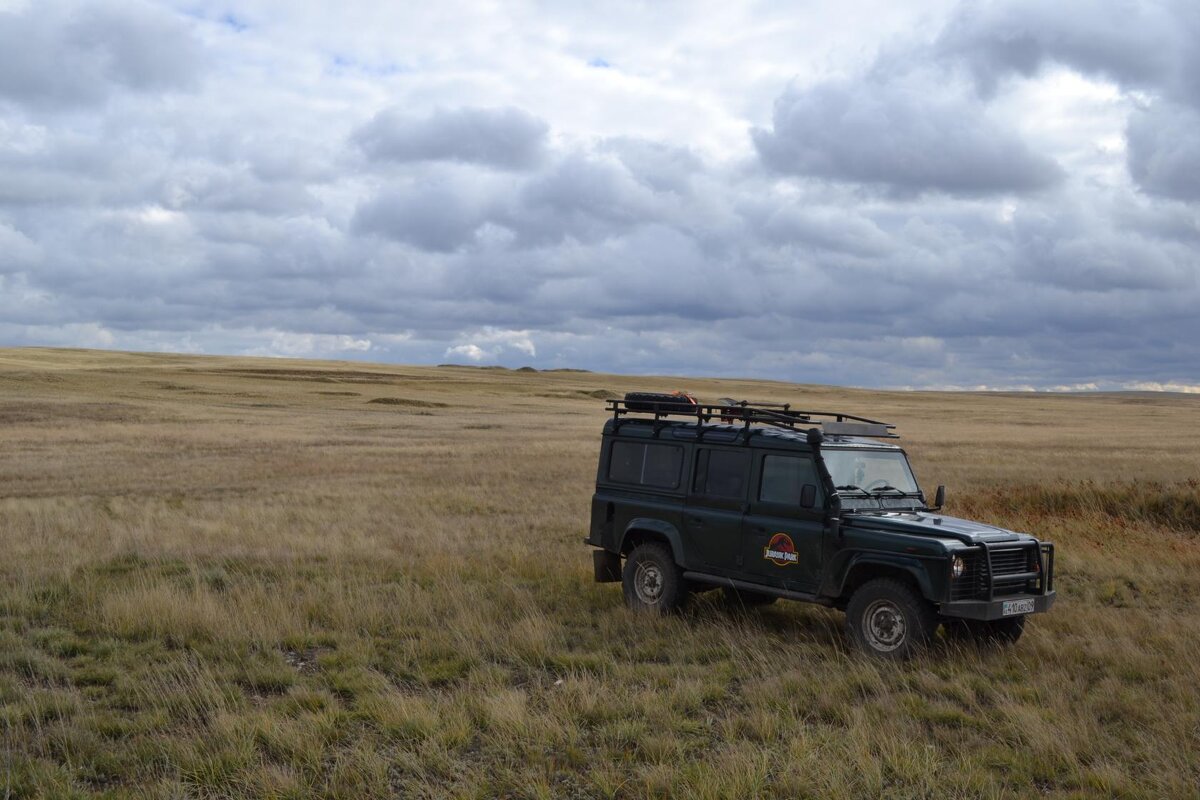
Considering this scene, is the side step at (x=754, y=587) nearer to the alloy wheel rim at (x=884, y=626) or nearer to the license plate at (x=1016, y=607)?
the alloy wheel rim at (x=884, y=626)

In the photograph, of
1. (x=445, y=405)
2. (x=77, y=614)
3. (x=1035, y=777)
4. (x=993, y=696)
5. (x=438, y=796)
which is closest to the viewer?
(x=438, y=796)

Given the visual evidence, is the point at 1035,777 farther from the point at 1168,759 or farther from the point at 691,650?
the point at 691,650

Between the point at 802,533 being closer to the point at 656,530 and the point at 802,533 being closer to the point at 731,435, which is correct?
the point at 731,435

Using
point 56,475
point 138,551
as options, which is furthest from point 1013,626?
point 56,475

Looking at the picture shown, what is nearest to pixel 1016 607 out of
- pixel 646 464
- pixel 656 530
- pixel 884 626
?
pixel 884 626

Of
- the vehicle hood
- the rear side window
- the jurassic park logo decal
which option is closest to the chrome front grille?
the vehicle hood

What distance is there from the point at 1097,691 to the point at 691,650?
3419 mm

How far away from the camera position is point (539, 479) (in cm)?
2664

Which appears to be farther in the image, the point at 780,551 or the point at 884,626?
the point at 780,551

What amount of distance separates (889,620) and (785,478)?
1.79m

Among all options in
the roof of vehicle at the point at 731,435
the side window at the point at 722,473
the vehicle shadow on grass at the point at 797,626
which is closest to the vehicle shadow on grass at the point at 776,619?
the vehicle shadow on grass at the point at 797,626

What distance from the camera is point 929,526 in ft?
30.9

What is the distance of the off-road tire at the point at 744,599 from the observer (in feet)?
38.5

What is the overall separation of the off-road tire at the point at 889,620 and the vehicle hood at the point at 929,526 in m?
0.51
